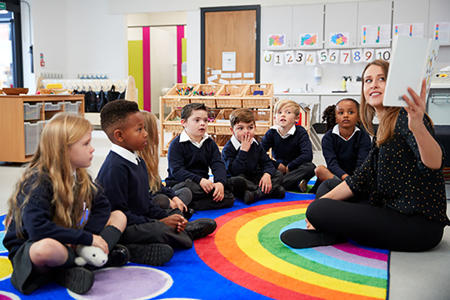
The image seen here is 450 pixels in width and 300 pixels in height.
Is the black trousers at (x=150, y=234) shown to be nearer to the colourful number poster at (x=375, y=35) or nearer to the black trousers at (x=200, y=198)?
the black trousers at (x=200, y=198)

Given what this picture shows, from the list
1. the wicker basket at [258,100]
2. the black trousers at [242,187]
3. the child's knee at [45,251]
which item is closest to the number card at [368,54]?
the wicker basket at [258,100]

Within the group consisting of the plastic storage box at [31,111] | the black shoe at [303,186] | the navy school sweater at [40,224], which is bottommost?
the black shoe at [303,186]

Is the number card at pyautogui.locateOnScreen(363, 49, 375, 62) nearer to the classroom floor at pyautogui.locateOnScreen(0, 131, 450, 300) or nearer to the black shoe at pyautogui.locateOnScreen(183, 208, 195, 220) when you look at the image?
the classroom floor at pyautogui.locateOnScreen(0, 131, 450, 300)

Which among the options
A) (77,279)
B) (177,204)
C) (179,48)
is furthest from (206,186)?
(179,48)

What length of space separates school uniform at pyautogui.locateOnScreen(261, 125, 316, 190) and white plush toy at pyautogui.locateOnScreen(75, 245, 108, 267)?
1810 millimetres

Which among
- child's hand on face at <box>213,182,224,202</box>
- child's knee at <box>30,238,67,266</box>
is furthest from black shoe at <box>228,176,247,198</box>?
child's knee at <box>30,238,67,266</box>

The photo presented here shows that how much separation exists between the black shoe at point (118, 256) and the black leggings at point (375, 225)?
0.78m

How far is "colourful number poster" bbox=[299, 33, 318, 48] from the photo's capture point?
672 cm

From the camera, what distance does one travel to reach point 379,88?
1721 mm

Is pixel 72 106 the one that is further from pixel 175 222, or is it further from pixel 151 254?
pixel 151 254

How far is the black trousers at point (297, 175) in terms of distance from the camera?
9.92ft

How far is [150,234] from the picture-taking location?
66.6 inches

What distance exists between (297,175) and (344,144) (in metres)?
0.40

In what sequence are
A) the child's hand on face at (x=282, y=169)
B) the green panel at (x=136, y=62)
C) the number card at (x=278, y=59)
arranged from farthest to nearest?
the green panel at (x=136, y=62) → the number card at (x=278, y=59) → the child's hand on face at (x=282, y=169)
